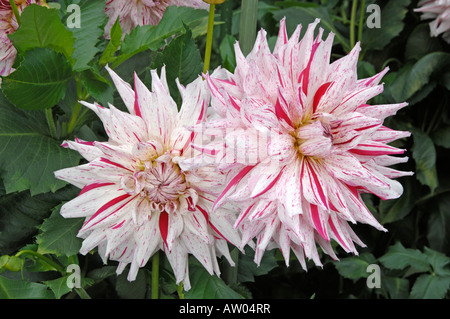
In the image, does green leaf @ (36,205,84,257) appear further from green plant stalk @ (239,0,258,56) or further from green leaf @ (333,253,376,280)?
green leaf @ (333,253,376,280)

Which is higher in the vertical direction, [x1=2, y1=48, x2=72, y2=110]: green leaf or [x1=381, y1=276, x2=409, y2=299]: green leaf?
[x1=2, y1=48, x2=72, y2=110]: green leaf

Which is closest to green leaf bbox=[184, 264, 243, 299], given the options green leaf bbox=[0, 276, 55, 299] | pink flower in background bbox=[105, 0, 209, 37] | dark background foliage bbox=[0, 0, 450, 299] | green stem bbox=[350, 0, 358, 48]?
dark background foliage bbox=[0, 0, 450, 299]

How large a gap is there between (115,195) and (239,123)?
10cm

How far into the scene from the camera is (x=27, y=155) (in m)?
0.38

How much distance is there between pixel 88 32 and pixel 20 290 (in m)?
0.19

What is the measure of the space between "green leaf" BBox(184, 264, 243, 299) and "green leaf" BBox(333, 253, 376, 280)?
0.92 ft

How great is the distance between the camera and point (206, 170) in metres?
0.32

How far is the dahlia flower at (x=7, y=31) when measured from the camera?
0.41 meters

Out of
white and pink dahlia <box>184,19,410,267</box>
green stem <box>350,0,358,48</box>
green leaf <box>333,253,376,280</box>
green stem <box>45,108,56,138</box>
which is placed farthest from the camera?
green stem <box>350,0,358,48</box>

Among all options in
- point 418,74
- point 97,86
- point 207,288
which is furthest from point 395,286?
point 97,86

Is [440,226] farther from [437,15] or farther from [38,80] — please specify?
[38,80]

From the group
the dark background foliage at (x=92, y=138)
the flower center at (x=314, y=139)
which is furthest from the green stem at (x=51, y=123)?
the flower center at (x=314, y=139)

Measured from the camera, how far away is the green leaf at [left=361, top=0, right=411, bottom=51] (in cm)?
72
